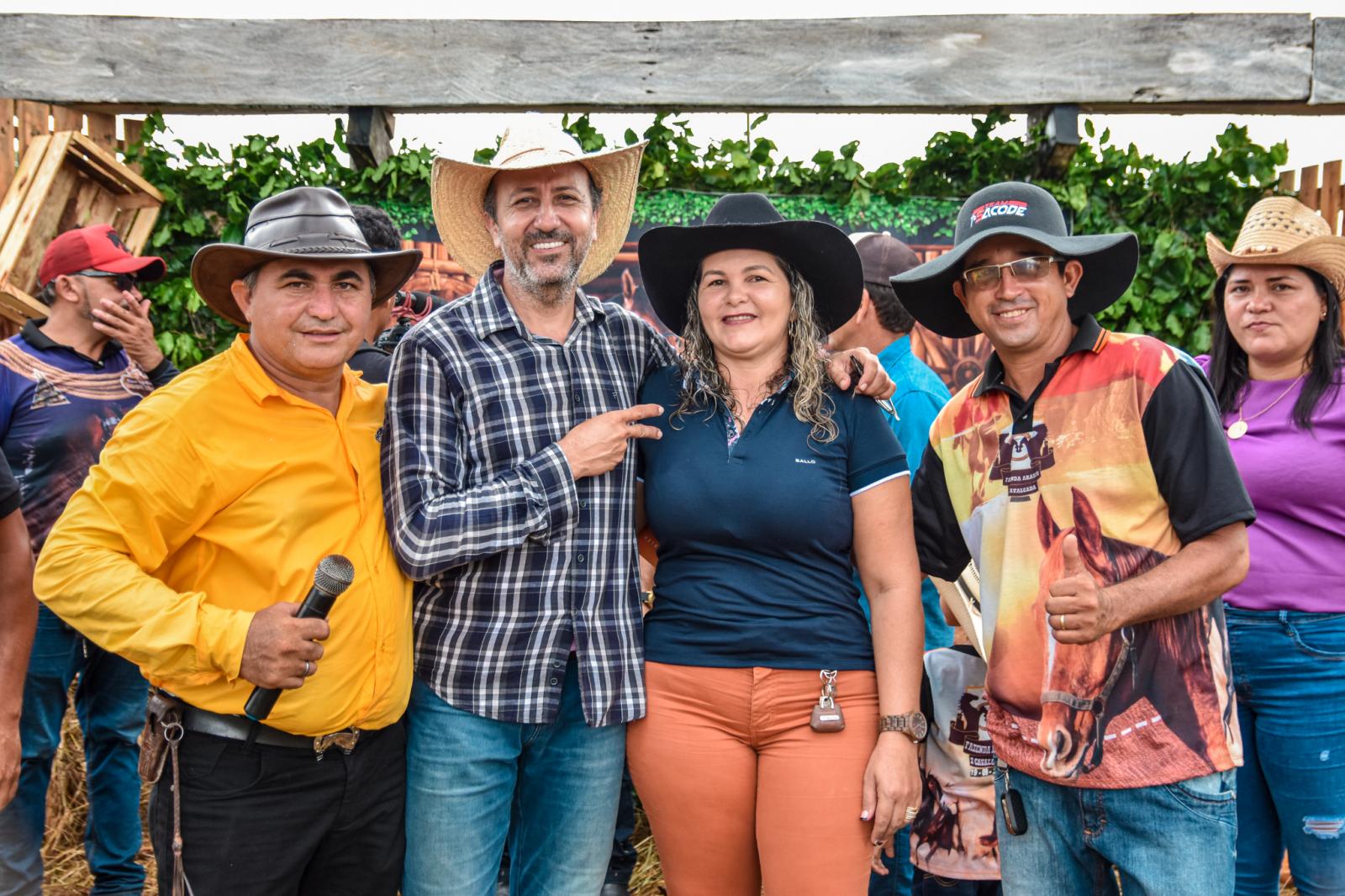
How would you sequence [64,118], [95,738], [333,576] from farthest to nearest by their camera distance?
[64,118] → [95,738] → [333,576]

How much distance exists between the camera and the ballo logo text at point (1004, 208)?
243cm

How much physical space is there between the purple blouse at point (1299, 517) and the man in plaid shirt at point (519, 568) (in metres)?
1.31

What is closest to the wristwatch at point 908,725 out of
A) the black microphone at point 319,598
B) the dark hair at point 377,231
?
the black microphone at point 319,598

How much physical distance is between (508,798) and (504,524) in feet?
2.28

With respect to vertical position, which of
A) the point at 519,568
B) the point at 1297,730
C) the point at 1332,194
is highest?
the point at 1332,194

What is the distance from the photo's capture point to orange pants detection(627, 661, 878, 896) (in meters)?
2.36

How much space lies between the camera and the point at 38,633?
12.3 feet

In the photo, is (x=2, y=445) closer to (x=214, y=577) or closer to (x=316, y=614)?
(x=214, y=577)

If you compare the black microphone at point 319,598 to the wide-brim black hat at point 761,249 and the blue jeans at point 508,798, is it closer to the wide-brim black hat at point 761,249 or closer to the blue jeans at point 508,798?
the blue jeans at point 508,798

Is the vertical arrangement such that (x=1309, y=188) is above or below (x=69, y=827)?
above

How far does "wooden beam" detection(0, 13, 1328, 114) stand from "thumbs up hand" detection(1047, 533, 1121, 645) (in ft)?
12.0

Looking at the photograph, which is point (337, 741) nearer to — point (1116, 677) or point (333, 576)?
point (333, 576)

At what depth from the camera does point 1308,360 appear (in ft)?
10.4

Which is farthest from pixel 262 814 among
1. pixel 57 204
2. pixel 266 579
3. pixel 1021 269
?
pixel 57 204
